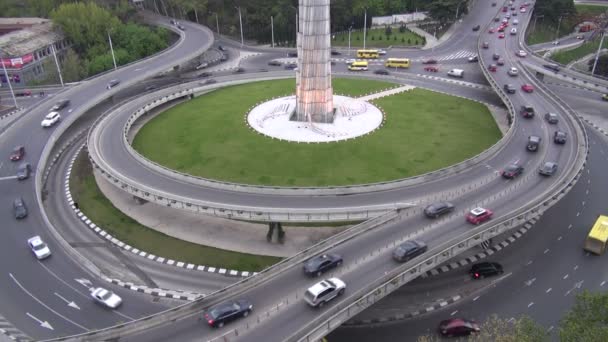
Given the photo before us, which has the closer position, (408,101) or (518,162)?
(518,162)

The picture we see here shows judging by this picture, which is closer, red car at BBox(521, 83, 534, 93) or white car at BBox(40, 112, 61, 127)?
white car at BBox(40, 112, 61, 127)

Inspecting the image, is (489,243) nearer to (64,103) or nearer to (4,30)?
(64,103)

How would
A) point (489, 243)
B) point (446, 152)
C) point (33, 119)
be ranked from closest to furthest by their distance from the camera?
point (489, 243) → point (446, 152) → point (33, 119)

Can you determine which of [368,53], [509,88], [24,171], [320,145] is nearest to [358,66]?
[368,53]

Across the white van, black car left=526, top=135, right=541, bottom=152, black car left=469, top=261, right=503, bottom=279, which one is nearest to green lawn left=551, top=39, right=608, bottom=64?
the white van

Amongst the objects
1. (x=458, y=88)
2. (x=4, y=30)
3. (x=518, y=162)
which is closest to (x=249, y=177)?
(x=518, y=162)

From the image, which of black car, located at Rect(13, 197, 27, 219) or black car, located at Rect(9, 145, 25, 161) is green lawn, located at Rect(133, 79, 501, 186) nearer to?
black car, located at Rect(9, 145, 25, 161)

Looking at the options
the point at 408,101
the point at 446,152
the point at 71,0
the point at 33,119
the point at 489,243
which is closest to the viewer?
the point at 489,243
